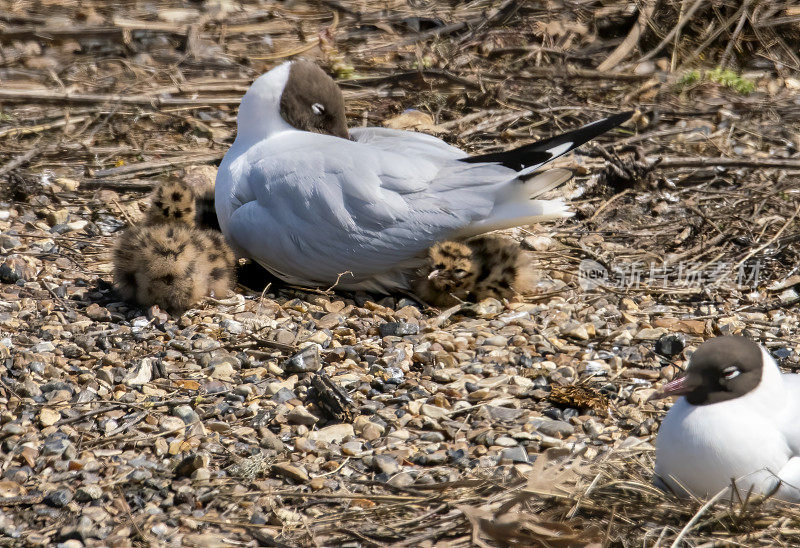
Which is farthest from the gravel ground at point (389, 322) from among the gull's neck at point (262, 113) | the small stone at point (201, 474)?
the gull's neck at point (262, 113)

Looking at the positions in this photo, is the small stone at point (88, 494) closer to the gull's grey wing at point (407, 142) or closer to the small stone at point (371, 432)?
the small stone at point (371, 432)

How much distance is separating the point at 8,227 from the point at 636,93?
4010mm

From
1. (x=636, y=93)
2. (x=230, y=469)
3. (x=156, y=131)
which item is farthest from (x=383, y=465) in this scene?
(x=636, y=93)

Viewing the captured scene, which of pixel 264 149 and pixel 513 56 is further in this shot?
pixel 513 56

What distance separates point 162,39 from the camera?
798 centimetres

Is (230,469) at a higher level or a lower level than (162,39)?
lower

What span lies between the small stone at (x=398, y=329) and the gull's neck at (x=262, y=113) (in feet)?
4.23

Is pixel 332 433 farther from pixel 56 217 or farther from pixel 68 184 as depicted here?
pixel 68 184

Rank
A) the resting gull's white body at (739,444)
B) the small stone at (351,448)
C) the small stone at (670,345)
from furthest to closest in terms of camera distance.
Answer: the small stone at (670,345)
the small stone at (351,448)
the resting gull's white body at (739,444)

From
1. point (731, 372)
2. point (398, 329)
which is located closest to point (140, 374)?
point (398, 329)

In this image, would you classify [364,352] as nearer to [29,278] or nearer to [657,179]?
[29,278]

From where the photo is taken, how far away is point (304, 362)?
406cm

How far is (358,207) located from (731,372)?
202 centimetres

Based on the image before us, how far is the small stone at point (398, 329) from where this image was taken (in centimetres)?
441
